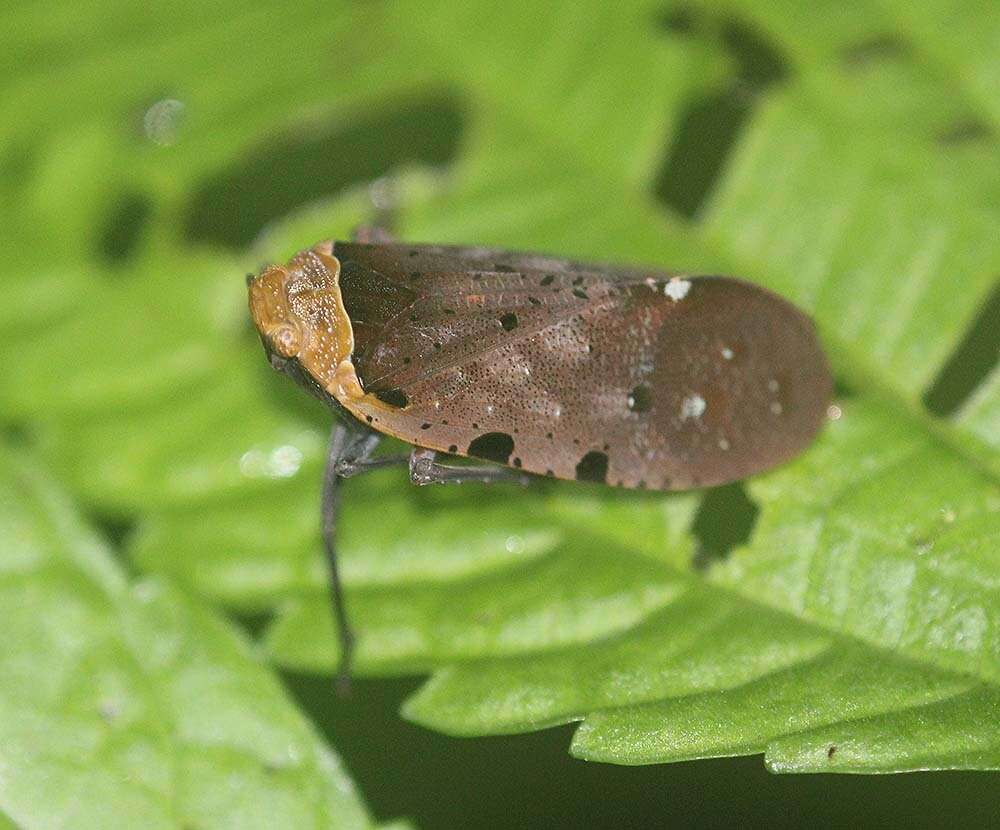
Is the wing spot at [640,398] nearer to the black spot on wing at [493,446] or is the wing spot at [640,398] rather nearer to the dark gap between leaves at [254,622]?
the black spot on wing at [493,446]

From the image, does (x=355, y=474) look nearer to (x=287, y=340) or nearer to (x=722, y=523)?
(x=287, y=340)

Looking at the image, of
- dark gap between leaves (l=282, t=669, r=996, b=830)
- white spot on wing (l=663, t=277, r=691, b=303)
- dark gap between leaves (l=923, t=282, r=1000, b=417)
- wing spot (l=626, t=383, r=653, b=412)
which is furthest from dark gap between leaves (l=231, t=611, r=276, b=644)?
dark gap between leaves (l=923, t=282, r=1000, b=417)

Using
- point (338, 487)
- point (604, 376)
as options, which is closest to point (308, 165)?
point (338, 487)

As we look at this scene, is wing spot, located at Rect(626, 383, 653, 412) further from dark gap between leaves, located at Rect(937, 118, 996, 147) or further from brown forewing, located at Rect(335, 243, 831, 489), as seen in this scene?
dark gap between leaves, located at Rect(937, 118, 996, 147)

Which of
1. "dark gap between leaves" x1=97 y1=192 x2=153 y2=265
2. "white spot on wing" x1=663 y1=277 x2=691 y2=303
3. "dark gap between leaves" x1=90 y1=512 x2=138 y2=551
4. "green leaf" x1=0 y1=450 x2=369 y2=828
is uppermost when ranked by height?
"white spot on wing" x1=663 y1=277 x2=691 y2=303

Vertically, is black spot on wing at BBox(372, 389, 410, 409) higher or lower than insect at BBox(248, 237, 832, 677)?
lower

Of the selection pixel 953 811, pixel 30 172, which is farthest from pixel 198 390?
pixel 953 811
